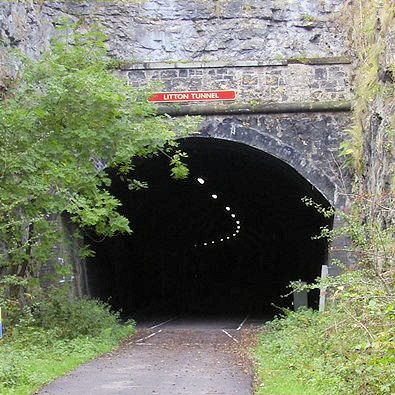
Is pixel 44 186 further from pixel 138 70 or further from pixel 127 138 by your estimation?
pixel 138 70

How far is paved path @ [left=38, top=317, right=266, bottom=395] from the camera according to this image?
25.2 ft

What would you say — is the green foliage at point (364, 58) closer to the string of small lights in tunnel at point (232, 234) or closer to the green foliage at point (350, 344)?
the green foliage at point (350, 344)

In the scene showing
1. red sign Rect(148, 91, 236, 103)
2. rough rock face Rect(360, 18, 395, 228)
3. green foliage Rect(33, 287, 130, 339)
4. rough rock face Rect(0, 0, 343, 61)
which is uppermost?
rough rock face Rect(0, 0, 343, 61)

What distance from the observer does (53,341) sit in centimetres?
1103

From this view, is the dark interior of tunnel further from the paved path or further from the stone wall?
the paved path

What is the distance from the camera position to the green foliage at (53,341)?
7.79m

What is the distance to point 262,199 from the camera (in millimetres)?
24766

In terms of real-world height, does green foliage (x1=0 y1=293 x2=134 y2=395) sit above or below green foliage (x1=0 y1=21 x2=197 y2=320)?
below

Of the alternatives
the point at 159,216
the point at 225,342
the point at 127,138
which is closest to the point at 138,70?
the point at 127,138

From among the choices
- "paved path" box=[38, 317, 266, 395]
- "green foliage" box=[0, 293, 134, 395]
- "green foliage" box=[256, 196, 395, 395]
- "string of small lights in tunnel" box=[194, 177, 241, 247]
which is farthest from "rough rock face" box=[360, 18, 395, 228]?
"string of small lights in tunnel" box=[194, 177, 241, 247]

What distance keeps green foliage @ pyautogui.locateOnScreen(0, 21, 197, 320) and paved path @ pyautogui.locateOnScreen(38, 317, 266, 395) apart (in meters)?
2.20

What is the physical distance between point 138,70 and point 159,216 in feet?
37.9

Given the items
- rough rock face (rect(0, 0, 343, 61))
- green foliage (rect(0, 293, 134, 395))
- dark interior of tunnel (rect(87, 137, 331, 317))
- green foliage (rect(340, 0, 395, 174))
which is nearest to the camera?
green foliage (rect(0, 293, 134, 395))

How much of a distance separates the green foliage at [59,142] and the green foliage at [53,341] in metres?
0.72
